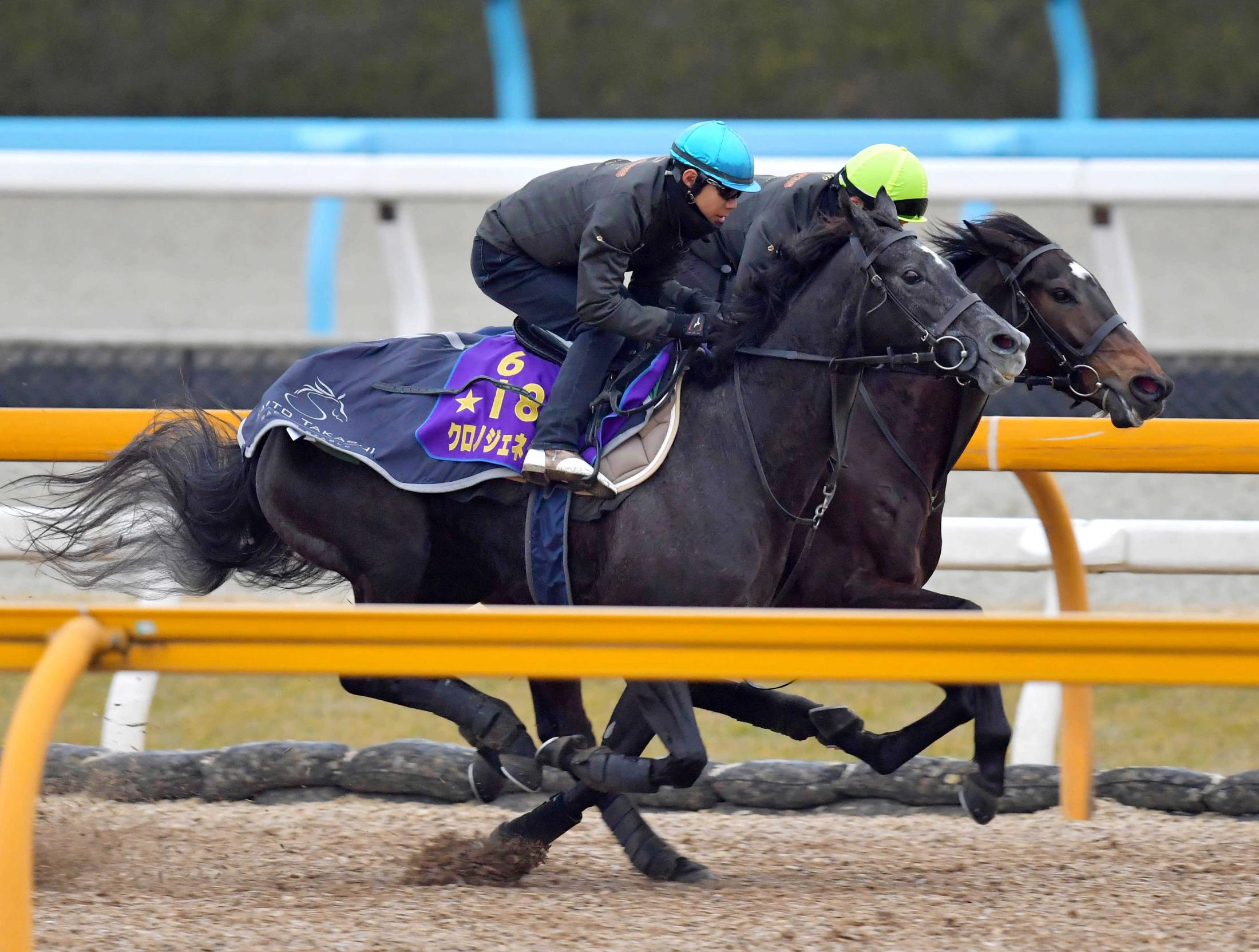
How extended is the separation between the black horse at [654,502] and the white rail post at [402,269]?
1.42 m

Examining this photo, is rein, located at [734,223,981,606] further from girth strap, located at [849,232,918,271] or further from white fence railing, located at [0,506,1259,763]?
white fence railing, located at [0,506,1259,763]

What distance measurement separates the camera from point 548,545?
3.83m

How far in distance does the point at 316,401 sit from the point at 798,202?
4.20ft

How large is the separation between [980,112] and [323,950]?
57.2 feet

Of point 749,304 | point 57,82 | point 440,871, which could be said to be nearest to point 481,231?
point 749,304

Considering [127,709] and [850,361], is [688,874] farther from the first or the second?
[127,709]

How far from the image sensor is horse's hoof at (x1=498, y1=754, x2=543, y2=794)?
12.8ft

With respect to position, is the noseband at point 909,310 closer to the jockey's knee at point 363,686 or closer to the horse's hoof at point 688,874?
the horse's hoof at point 688,874

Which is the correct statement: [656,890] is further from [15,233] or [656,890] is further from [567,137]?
[15,233]

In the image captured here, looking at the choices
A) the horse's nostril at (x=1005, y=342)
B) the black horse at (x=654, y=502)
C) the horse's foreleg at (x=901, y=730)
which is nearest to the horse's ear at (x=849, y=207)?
the black horse at (x=654, y=502)

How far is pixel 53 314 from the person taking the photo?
428 inches

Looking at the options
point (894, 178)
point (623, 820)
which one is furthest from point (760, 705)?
point (894, 178)

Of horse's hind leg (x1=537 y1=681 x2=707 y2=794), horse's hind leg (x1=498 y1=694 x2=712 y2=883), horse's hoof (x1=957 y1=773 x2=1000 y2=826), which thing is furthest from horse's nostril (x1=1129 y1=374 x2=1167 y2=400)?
horse's hind leg (x1=498 y1=694 x2=712 y2=883)

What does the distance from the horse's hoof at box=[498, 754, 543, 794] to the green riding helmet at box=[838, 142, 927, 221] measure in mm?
1716
